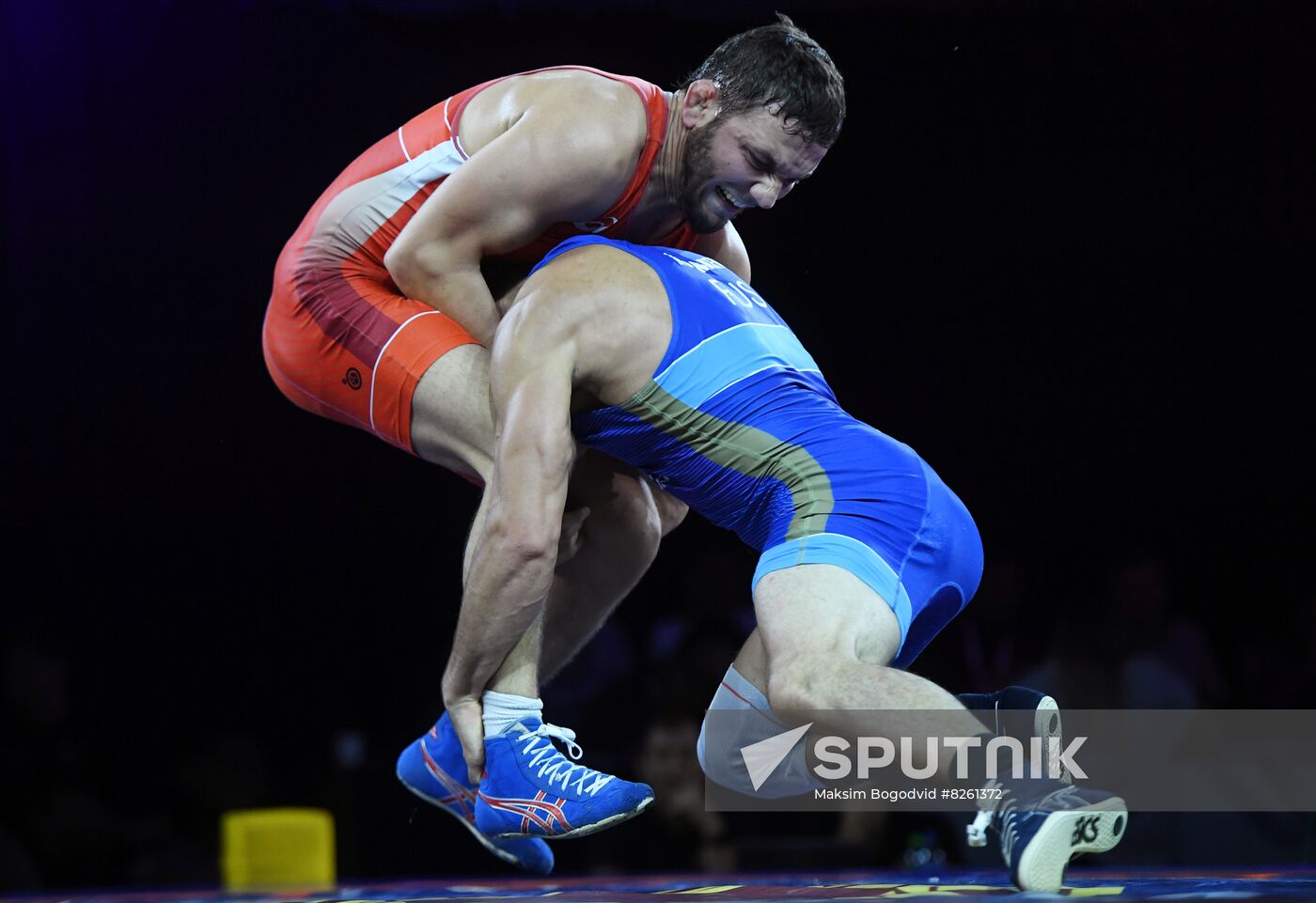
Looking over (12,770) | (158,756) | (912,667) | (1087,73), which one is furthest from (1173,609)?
(12,770)

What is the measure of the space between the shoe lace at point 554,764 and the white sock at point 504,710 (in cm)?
3

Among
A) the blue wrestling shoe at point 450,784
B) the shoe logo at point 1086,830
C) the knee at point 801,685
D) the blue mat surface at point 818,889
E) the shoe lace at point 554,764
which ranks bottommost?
the blue mat surface at point 818,889

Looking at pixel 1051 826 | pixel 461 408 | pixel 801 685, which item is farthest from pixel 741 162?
pixel 1051 826

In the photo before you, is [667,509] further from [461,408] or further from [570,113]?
[570,113]

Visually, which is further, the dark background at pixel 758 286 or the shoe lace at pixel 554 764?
the dark background at pixel 758 286

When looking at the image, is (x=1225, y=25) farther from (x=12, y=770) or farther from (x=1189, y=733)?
(x=12, y=770)

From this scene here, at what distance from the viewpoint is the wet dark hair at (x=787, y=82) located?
220 cm

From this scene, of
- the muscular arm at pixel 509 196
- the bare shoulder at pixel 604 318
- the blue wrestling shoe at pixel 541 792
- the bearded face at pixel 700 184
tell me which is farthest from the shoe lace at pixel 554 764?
the bearded face at pixel 700 184

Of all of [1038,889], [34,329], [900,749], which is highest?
[34,329]

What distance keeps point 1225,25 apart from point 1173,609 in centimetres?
181

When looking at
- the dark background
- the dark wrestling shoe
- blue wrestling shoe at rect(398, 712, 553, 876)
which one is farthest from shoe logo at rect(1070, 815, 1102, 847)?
the dark background

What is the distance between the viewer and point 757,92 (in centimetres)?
222

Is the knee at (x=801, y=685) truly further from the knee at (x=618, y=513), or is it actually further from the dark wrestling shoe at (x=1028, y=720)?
the knee at (x=618, y=513)

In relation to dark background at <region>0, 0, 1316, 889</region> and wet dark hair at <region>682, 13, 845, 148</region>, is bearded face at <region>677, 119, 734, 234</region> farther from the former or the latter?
dark background at <region>0, 0, 1316, 889</region>
